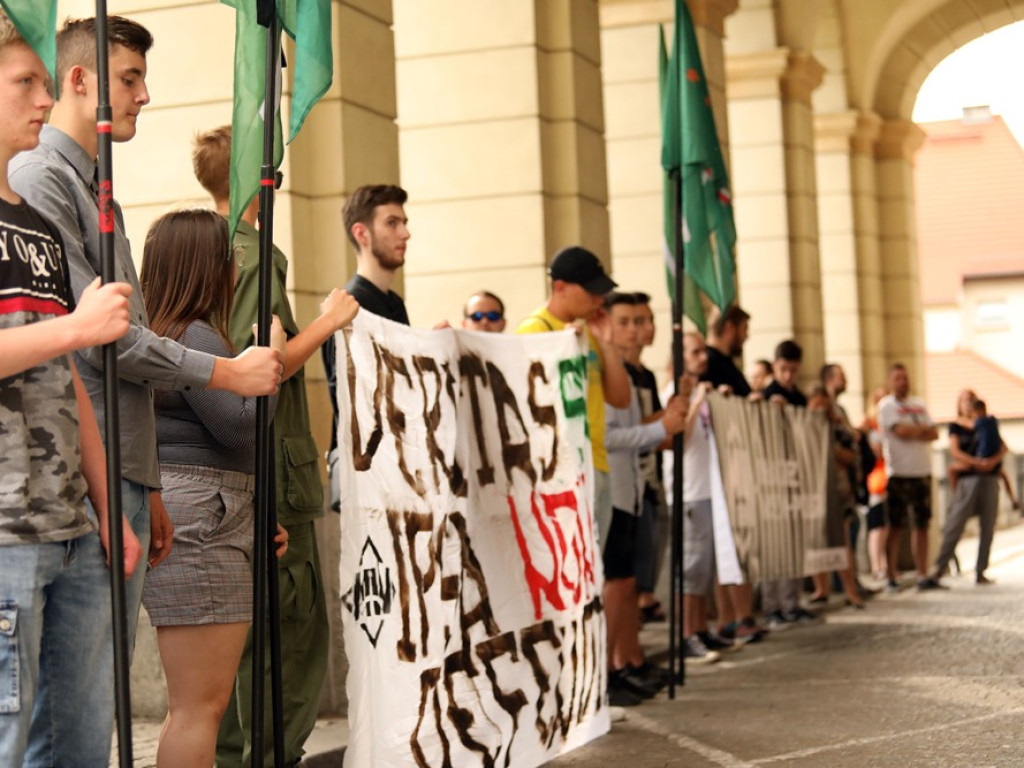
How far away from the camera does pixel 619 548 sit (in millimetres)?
8680

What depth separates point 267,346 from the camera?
14.7ft

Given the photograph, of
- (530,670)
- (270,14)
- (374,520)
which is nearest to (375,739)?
(374,520)

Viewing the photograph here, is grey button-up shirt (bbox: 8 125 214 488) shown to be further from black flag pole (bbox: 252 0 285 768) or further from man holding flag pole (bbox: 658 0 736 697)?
man holding flag pole (bbox: 658 0 736 697)

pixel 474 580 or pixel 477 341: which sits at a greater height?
pixel 477 341

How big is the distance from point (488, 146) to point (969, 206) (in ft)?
184

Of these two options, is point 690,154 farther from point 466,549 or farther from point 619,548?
point 466,549

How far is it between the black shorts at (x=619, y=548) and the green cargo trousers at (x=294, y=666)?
323cm

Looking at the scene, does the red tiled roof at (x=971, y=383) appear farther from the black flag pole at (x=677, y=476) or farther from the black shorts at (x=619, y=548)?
the black shorts at (x=619, y=548)

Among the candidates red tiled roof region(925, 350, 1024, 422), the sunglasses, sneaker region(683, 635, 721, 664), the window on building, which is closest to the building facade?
the sunglasses

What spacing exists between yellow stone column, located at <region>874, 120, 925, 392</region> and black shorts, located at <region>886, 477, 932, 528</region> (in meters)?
8.41

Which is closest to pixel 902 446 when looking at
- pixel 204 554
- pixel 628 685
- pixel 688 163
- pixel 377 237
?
pixel 688 163

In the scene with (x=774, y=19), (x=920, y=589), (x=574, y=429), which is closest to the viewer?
(x=574, y=429)

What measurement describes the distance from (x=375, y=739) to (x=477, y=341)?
5.55 feet

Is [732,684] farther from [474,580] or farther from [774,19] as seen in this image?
[774,19]
